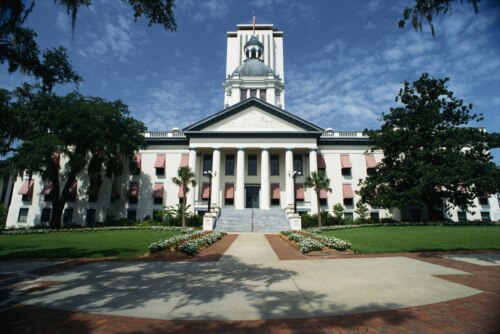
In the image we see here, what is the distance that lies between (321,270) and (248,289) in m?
→ 3.24

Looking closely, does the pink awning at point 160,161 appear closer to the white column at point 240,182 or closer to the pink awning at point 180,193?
the pink awning at point 180,193

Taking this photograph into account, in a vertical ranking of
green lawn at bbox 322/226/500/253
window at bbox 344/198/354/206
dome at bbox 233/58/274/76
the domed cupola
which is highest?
the domed cupola

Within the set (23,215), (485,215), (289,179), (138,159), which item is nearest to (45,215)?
(23,215)

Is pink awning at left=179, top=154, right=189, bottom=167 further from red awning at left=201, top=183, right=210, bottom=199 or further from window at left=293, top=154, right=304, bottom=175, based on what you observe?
window at left=293, top=154, right=304, bottom=175

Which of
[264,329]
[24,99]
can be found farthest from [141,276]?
[24,99]

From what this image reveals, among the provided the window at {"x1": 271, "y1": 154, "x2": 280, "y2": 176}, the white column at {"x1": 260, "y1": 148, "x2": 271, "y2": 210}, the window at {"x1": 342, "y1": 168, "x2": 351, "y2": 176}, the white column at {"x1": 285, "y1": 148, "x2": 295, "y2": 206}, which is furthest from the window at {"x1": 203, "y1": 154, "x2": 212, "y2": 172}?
the window at {"x1": 342, "y1": 168, "x2": 351, "y2": 176}

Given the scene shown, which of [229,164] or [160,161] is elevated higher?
[160,161]

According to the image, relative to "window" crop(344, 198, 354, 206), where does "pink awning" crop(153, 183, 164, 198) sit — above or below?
above

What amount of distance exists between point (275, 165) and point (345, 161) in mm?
9835

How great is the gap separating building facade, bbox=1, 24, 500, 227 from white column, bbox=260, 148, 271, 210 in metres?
0.13

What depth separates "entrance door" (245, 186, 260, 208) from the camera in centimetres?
3938

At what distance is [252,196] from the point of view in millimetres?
39562

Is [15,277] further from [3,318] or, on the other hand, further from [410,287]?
[410,287]

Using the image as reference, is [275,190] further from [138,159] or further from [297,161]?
[138,159]
